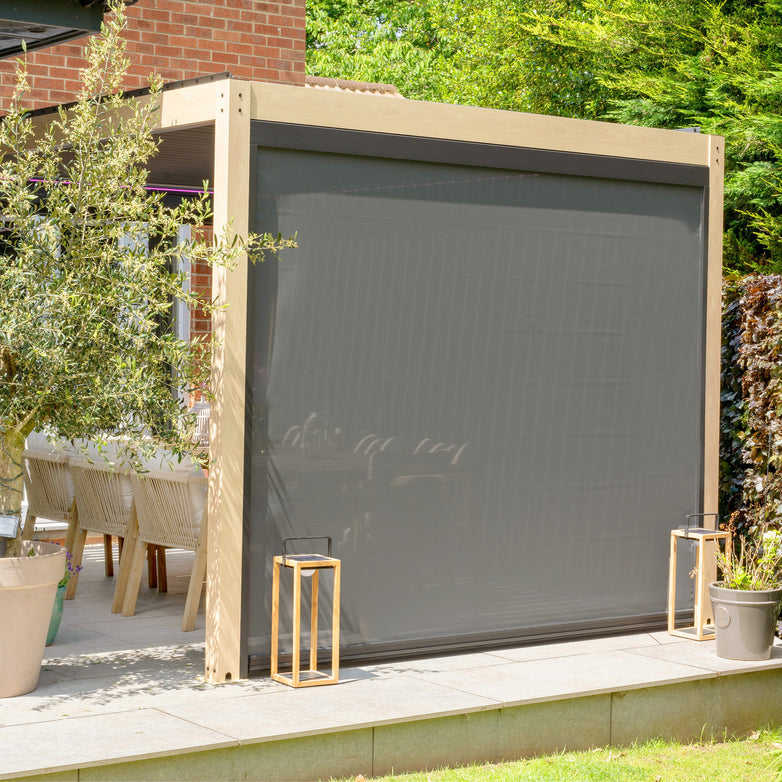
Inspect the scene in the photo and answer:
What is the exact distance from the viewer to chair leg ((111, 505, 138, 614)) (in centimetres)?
639

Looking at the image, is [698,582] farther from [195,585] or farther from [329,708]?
[195,585]

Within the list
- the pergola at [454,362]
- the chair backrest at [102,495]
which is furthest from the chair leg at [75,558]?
the pergola at [454,362]

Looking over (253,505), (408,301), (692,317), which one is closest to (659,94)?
(692,317)

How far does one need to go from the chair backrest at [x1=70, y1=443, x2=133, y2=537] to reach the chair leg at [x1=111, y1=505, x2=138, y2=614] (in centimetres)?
7

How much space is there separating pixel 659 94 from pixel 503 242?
931 centimetres

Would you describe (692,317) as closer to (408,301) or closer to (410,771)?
(408,301)

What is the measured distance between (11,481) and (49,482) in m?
2.37

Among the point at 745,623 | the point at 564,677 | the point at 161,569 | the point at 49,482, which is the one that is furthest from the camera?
the point at 49,482

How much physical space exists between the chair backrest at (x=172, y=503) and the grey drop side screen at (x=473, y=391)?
37.5 inches

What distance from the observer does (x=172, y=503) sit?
6039 mm

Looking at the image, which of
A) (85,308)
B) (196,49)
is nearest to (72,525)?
(85,308)

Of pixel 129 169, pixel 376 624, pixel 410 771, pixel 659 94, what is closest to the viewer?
pixel 410 771

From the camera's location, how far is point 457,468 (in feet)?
18.3

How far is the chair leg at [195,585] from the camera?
19.3ft
